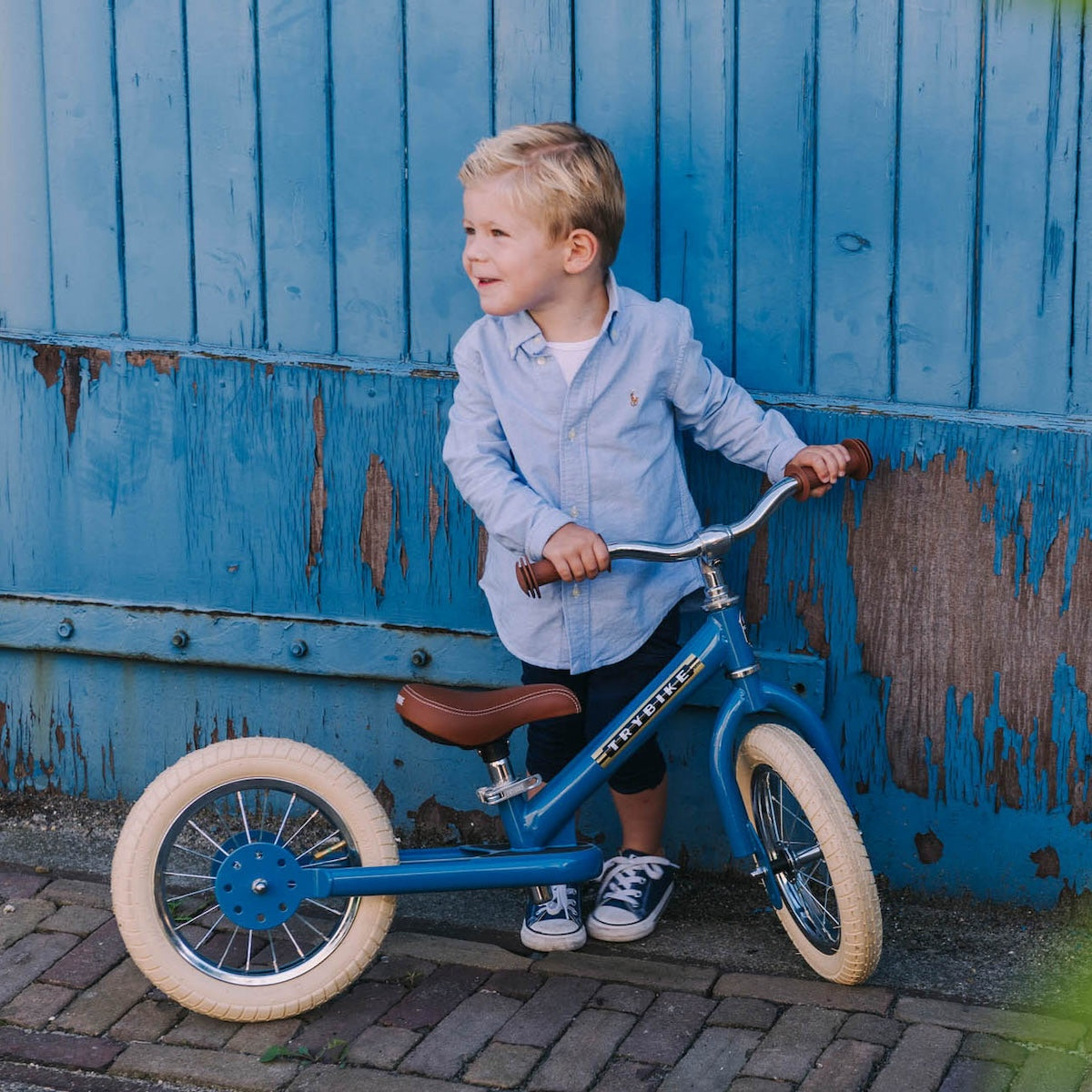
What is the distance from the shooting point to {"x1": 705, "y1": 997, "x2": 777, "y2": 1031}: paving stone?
2389 mm

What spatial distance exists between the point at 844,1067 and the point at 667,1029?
0.31m

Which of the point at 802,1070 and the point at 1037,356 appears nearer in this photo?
the point at 802,1070

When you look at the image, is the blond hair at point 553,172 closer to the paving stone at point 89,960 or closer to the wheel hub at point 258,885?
the wheel hub at point 258,885

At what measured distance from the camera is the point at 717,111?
261 cm

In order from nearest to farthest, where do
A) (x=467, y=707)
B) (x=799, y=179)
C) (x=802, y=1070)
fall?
(x=802, y=1070) → (x=467, y=707) → (x=799, y=179)

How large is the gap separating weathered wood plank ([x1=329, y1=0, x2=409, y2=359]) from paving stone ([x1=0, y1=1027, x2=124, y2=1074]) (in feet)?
4.68

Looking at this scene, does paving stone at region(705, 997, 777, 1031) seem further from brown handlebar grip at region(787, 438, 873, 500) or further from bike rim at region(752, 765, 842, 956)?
brown handlebar grip at region(787, 438, 873, 500)

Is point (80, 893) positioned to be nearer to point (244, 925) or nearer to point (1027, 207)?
point (244, 925)

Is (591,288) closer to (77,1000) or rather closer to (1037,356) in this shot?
(1037,356)

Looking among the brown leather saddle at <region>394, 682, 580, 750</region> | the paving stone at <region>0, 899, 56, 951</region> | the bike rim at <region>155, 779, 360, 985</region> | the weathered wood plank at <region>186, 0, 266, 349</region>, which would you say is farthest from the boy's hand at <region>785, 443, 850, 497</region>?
the paving stone at <region>0, 899, 56, 951</region>

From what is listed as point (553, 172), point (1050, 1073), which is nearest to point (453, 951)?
point (1050, 1073)

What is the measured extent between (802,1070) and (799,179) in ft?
5.22

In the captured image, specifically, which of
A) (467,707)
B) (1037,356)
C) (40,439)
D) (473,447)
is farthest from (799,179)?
(40,439)

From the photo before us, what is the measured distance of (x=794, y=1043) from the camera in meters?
2.32
